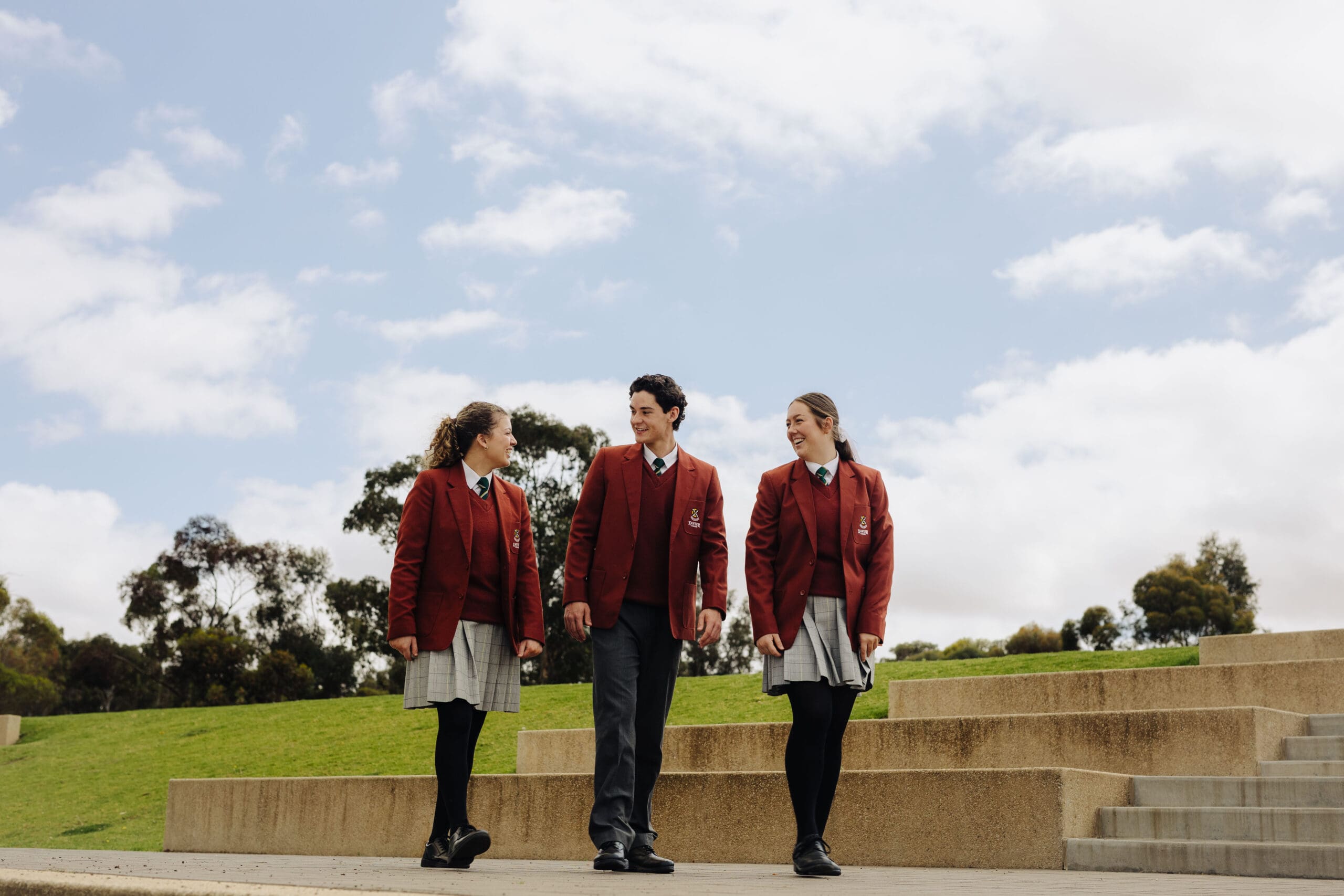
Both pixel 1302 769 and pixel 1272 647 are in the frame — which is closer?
pixel 1302 769

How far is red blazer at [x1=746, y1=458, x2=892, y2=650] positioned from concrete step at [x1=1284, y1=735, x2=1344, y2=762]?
3122 mm

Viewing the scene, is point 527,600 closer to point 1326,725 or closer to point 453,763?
point 453,763

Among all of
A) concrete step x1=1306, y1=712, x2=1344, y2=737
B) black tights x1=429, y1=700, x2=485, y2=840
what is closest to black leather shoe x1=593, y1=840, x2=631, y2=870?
black tights x1=429, y1=700, x2=485, y2=840

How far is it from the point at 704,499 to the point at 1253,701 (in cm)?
480

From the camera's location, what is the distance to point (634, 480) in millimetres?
5238

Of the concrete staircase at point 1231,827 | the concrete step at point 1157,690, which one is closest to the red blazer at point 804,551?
the concrete staircase at point 1231,827

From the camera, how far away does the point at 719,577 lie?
521 cm

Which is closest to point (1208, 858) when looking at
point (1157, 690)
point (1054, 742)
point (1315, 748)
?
point (1054, 742)

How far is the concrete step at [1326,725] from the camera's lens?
701cm

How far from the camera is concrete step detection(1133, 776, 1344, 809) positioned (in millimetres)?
5723

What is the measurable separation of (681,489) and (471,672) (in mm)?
1239

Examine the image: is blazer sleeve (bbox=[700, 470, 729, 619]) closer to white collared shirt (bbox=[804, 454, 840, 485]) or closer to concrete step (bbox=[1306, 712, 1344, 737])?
white collared shirt (bbox=[804, 454, 840, 485])

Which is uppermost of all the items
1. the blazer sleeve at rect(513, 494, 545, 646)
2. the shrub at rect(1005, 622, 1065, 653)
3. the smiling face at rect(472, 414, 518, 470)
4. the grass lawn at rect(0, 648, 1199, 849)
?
the shrub at rect(1005, 622, 1065, 653)

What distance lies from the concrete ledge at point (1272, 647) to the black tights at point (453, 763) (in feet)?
21.4
